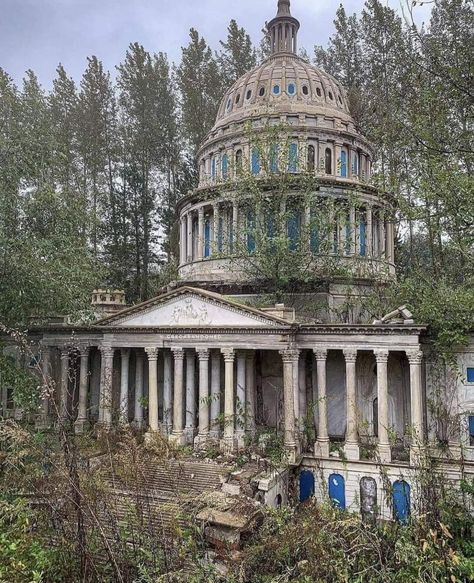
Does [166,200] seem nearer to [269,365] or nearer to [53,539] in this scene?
[269,365]

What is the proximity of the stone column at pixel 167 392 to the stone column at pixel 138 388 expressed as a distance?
1.34 m

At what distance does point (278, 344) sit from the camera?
56.9 ft

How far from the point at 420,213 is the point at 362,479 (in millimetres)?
10620

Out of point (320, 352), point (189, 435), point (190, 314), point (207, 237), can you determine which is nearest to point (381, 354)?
point (320, 352)

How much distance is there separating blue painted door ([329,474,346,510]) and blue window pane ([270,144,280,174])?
14.5m

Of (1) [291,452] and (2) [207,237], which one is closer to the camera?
(1) [291,452]

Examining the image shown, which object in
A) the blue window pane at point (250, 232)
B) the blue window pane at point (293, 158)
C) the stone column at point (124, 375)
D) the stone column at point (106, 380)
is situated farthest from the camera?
the blue window pane at point (293, 158)

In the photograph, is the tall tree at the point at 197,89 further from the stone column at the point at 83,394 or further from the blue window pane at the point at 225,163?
the stone column at the point at 83,394

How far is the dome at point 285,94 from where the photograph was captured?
28.7 meters

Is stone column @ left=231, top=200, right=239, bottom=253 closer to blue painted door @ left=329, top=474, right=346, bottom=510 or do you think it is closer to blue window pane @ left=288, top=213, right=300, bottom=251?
blue window pane @ left=288, top=213, right=300, bottom=251

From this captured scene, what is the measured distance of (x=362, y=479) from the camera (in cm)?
1689

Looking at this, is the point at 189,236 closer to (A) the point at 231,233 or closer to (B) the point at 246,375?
(A) the point at 231,233

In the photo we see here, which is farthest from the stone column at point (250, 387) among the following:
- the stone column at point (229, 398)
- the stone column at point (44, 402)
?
the stone column at point (44, 402)

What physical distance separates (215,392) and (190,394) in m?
1.20
